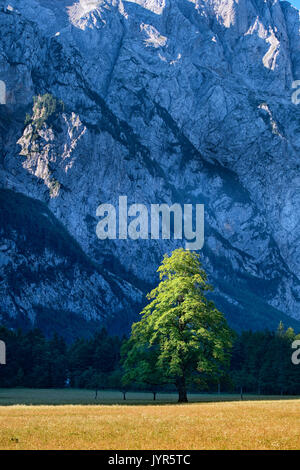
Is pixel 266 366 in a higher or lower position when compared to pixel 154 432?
lower

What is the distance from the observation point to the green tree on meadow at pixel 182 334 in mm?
55000

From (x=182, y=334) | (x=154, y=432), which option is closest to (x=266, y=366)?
(x=182, y=334)

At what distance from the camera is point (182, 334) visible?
56219 mm

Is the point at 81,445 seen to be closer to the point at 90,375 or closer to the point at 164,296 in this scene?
the point at 164,296

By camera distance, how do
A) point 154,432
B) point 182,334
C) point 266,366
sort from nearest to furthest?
point 154,432 < point 182,334 < point 266,366

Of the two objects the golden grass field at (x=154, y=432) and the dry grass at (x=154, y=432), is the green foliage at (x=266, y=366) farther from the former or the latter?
the dry grass at (x=154, y=432)

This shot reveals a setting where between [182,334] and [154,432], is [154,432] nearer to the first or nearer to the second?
[154,432]

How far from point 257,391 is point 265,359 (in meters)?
7.34

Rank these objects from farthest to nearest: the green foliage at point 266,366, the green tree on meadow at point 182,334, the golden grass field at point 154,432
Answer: the green foliage at point 266,366
the green tree on meadow at point 182,334
the golden grass field at point 154,432

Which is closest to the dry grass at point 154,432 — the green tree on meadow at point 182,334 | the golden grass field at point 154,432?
the golden grass field at point 154,432

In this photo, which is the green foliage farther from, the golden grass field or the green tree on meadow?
the golden grass field

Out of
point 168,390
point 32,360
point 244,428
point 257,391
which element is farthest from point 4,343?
point 244,428

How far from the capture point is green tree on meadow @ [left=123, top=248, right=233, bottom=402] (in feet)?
180

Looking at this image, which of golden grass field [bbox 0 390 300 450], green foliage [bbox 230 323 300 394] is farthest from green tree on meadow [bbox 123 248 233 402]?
green foliage [bbox 230 323 300 394]
